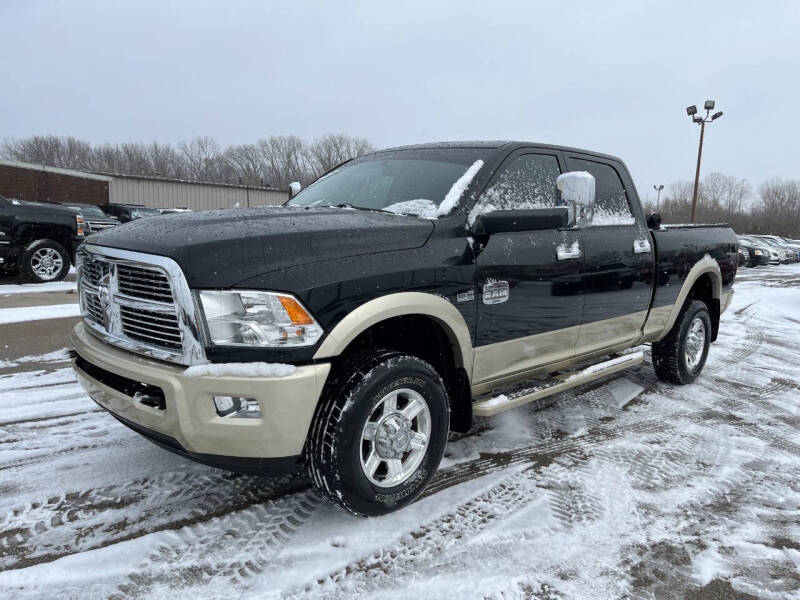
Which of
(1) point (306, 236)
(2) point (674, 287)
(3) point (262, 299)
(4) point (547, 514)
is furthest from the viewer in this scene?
(2) point (674, 287)

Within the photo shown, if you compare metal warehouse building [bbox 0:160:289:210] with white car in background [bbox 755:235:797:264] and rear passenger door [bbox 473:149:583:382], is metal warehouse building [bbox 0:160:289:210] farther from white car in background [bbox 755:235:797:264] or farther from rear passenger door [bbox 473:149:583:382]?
white car in background [bbox 755:235:797:264]

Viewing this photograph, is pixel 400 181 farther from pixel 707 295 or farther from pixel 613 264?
pixel 707 295

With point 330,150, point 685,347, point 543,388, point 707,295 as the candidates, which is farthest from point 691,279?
point 330,150

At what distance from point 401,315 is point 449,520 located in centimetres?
99

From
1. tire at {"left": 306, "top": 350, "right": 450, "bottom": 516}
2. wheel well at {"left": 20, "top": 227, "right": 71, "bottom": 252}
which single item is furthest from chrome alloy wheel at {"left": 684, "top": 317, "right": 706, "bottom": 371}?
wheel well at {"left": 20, "top": 227, "right": 71, "bottom": 252}

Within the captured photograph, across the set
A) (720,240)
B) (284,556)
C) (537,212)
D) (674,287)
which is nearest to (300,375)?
(284,556)

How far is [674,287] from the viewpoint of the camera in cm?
475

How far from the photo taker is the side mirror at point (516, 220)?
293 cm

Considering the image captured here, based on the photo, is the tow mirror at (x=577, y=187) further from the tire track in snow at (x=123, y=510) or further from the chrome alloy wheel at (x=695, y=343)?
the chrome alloy wheel at (x=695, y=343)

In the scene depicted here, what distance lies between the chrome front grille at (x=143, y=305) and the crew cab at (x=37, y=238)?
877 cm

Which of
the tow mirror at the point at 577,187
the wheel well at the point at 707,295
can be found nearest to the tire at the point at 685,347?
the wheel well at the point at 707,295

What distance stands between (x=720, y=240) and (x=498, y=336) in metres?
3.42

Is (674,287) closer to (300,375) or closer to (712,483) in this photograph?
(712,483)

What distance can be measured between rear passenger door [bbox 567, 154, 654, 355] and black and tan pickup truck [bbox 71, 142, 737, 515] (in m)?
0.03
